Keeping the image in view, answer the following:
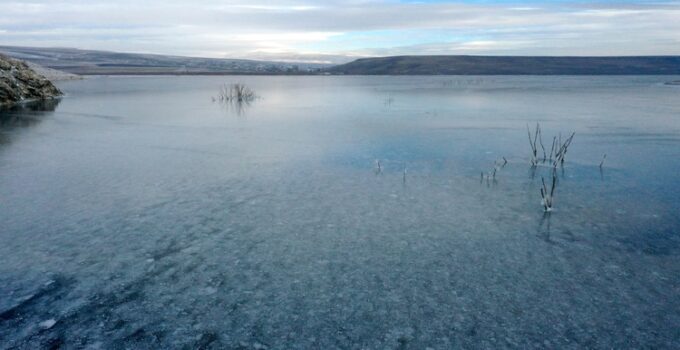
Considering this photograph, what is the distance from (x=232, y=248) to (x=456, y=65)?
101 metres

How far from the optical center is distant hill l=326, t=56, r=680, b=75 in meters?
87.4

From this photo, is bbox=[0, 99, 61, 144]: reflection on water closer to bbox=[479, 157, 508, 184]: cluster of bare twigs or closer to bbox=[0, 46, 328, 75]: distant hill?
bbox=[479, 157, 508, 184]: cluster of bare twigs

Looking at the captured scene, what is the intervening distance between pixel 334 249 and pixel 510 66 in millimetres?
100292

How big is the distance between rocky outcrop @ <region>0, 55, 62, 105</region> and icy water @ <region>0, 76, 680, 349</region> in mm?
12843

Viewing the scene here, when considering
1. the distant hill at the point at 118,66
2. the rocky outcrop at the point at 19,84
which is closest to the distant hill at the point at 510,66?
the distant hill at the point at 118,66

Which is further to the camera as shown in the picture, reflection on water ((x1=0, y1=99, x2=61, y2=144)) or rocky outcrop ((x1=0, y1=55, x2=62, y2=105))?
rocky outcrop ((x1=0, y1=55, x2=62, y2=105))

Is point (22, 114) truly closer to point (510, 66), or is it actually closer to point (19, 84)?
point (19, 84)

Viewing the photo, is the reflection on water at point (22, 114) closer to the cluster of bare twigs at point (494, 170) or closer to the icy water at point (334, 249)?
the icy water at point (334, 249)

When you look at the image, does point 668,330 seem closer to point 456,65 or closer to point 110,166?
point 110,166

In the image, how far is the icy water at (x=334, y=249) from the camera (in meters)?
3.63

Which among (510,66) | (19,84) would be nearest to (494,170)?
(19,84)

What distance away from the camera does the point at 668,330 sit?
3.62 metres

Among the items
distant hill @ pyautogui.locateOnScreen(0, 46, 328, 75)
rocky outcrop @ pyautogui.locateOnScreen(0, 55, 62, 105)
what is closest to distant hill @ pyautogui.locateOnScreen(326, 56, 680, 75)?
distant hill @ pyautogui.locateOnScreen(0, 46, 328, 75)

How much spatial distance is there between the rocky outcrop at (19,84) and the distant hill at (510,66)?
228 feet
